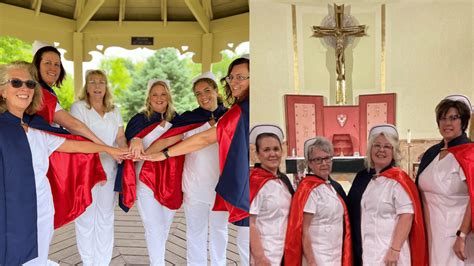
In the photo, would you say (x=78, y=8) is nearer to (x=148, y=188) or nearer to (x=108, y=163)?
(x=108, y=163)

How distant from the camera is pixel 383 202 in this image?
109 centimetres

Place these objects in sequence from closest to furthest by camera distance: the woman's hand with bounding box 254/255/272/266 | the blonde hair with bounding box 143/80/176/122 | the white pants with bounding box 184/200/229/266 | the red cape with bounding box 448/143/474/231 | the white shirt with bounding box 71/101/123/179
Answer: the red cape with bounding box 448/143/474/231 → the woman's hand with bounding box 254/255/272/266 → the blonde hair with bounding box 143/80/176/122 → the white shirt with bounding box 71/101/123/179 → the white pants with bounding box 184/200/229/266

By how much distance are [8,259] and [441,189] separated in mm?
A: 1382

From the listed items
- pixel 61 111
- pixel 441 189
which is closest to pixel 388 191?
pixel 441 189

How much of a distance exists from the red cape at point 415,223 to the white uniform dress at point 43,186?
1081 mm

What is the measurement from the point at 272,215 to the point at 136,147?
1.87ft

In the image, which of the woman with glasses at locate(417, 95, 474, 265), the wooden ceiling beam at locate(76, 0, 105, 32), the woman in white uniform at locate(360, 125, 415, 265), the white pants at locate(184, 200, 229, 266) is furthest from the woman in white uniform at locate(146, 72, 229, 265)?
the woman with glasses at locate(417, 95, 474, 265)

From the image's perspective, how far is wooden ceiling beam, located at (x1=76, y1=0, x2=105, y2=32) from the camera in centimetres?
131

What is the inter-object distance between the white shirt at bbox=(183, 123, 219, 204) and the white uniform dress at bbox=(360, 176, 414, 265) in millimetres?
573

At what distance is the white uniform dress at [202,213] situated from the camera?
1472 millimetres

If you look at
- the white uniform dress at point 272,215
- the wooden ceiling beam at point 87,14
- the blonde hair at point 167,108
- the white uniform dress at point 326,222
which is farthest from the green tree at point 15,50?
the white uniform dress at point 326,222

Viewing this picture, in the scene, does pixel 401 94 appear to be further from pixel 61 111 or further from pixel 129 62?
pixel 61 111

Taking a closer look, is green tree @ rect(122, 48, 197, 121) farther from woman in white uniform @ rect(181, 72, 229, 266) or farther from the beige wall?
the beige wall

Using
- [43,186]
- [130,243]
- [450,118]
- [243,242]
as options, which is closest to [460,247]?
[450,118]
